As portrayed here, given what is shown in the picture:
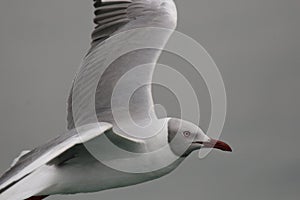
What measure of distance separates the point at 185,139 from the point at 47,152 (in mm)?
2825

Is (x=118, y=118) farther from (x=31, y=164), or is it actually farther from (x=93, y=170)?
(x=31, y=164)

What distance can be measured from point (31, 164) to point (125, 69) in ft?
15.4

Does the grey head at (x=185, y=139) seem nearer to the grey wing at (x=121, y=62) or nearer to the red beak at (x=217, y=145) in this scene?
the red beak at (x=217, y=145)

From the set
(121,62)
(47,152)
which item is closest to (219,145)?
(121,62)

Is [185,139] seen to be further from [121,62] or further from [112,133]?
[121,62]

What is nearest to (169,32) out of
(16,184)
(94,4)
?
(94,4)

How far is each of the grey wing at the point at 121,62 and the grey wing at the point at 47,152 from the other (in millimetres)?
1981

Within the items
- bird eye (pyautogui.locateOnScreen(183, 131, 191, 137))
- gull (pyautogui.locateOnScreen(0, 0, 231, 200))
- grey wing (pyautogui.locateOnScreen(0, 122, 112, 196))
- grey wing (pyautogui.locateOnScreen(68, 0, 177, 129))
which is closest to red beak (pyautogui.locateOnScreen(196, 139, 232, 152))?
gull (pyautogui.locateOnScreen(0, 0, 231, 200))

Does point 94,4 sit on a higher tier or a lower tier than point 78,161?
higher

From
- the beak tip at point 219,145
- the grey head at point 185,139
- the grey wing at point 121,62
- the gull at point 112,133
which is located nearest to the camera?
the gull at point 112,133

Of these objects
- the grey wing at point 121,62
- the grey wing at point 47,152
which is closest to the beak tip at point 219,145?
the grey wing at point 121,62

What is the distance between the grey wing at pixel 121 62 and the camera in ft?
47.0

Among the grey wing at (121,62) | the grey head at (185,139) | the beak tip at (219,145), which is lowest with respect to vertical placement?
the beak tip at (219,145)

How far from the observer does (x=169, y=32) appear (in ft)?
53.2
